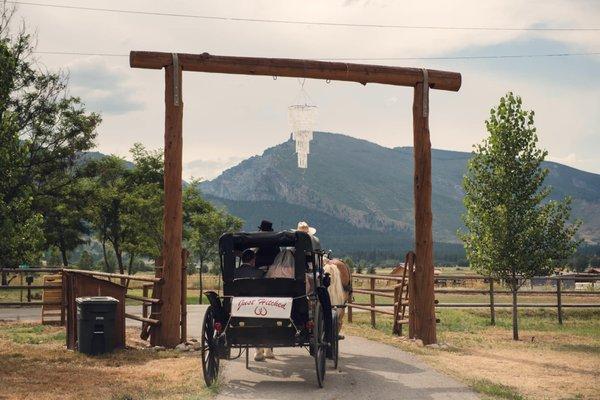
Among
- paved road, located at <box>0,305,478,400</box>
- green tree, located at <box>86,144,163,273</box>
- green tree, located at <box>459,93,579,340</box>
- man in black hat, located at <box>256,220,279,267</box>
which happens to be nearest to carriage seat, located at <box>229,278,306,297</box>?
man in black hat, located at <box>256,220,279,267</box>

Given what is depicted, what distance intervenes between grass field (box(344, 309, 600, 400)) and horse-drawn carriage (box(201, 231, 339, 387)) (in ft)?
8.72

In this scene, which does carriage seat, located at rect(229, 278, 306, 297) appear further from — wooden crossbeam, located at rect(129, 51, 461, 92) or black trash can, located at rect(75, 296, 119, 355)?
wooden crossbeam, located at rect(129, 51, 461, 92)

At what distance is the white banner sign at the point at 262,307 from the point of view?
1103 centimetres

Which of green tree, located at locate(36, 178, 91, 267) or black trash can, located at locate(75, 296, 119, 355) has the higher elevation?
green tree, located at locate(36, 178, 91, 267)

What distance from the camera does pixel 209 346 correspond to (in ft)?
37.0

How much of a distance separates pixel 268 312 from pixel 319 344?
36.6 inches

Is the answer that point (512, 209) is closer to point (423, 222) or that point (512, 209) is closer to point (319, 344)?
point (423, 222)

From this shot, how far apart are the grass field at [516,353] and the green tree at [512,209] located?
167 centimetres

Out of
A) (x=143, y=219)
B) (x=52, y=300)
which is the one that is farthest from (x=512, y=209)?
(x=143, y=219)

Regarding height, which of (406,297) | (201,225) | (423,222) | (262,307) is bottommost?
(406,297)

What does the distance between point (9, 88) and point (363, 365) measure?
380 inches

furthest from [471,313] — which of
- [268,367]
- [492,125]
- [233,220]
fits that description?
[233,220]

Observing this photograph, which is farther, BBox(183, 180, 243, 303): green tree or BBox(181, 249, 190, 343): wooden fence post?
BBox(183, 180, 243, 303): green tree

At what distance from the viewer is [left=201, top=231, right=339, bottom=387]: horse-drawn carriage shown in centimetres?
1108
